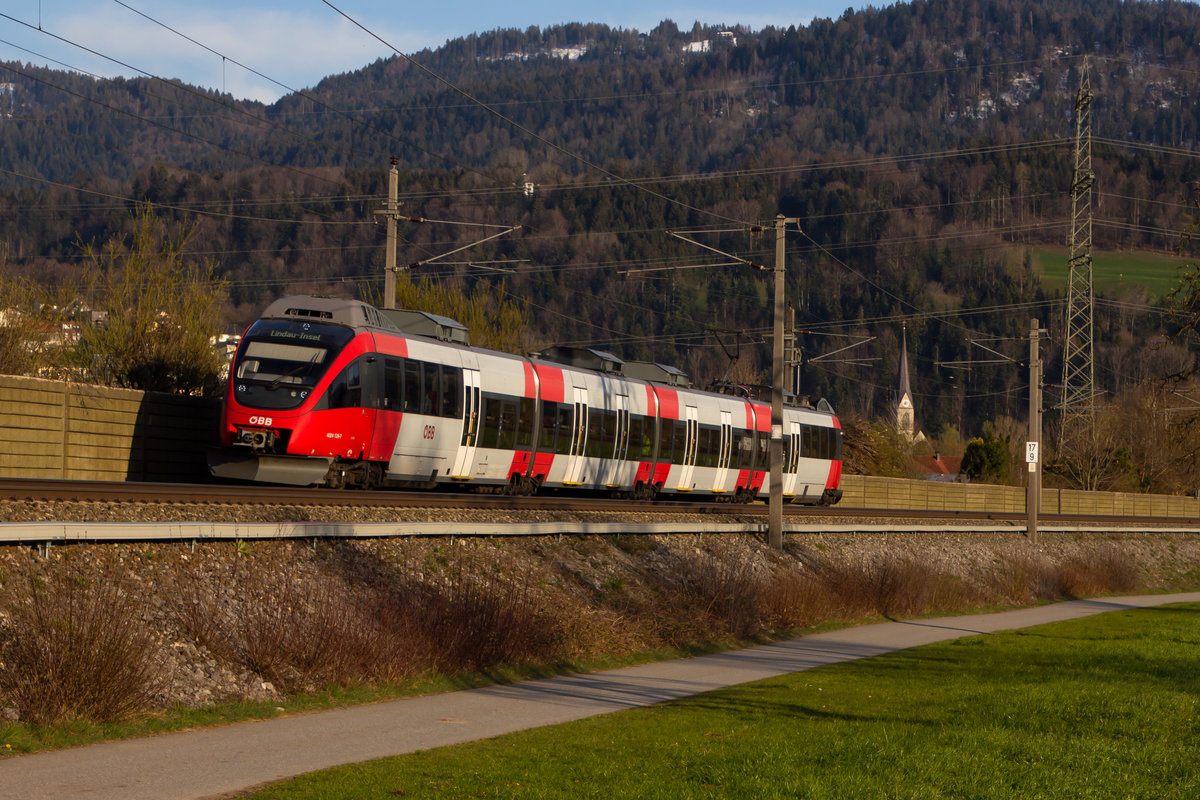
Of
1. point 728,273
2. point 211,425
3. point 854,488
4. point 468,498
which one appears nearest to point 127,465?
point 211,425

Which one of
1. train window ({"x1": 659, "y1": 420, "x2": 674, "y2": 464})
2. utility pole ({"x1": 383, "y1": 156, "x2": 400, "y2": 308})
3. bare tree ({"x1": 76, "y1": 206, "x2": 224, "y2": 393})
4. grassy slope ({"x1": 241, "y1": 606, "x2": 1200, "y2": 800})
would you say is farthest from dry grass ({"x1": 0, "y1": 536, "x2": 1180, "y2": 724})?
bare tree ({"x1": 76, "y1": 206, "x2": 224, "y2": 393})

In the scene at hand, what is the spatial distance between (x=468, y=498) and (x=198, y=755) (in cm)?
1455

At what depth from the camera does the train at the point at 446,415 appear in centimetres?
2425

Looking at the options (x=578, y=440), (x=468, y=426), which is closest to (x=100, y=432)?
(x=468, y=426)

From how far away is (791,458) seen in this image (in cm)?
4578

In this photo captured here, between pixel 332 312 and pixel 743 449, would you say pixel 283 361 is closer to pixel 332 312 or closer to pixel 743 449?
pixel 332 312

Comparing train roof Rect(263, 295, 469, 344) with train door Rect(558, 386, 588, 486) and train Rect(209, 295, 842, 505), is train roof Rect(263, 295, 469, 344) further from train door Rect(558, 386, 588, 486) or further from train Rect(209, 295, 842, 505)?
train door Rect(558, 386, 588, 486)

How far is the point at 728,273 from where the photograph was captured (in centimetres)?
17375

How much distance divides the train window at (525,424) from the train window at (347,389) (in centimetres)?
632

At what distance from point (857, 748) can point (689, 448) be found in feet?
89.2

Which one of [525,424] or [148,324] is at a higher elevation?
[148,324]

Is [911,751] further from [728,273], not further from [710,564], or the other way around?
[728,273]

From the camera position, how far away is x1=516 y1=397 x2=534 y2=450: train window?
30.8m

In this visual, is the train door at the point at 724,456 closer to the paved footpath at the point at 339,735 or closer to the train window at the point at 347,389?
the train window at the point at 347,389
